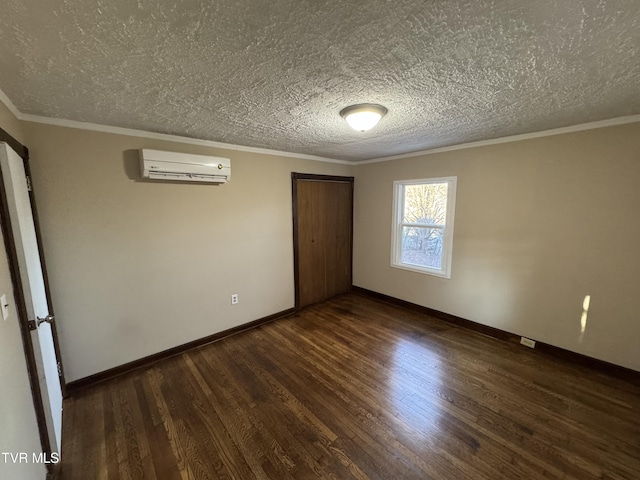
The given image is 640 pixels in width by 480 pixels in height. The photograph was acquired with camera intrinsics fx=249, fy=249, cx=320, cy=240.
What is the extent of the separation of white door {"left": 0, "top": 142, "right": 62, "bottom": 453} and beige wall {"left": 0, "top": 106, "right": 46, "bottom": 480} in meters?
0.12

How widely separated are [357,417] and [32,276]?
7.65 ft

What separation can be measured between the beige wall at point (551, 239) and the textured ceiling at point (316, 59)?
441 millimetres

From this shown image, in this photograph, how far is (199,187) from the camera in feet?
8.58

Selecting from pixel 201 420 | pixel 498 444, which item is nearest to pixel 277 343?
pixel 201 420

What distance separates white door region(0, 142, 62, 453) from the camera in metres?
1.35

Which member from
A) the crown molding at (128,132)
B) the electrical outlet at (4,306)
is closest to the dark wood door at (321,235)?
the crown molding at (128,132)

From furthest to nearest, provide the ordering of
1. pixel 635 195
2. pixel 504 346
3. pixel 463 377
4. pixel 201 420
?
pixel 504 346 < pixel 463 377 < pixel 635 195 < pixel 201 420

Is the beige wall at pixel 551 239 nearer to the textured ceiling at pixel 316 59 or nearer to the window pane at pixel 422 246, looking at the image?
the window pane at pixel 422 246

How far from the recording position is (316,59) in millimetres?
1163

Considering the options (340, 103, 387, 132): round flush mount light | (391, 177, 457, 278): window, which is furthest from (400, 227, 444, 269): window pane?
(340, 103, 387, 132): round flush mount light

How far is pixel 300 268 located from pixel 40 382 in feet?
8.61

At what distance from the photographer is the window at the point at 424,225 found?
319 cm

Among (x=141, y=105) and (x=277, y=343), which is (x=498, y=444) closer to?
(x=277, y=343)
